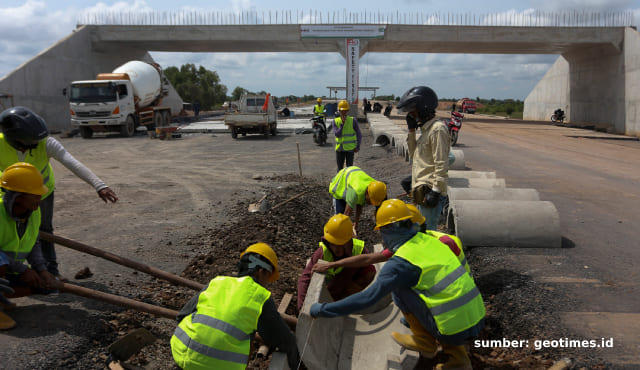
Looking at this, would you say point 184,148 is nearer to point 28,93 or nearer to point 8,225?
point 28,93

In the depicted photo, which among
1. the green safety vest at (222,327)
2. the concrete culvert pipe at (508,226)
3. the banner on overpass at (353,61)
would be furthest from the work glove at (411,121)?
the banner on overpass at (353,61)

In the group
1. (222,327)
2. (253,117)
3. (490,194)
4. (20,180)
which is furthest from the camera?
(253,117)

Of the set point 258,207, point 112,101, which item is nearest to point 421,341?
point 258,207

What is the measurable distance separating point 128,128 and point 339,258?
20854 millimetres

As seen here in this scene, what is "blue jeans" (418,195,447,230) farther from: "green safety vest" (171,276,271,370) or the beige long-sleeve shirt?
"green safety vest" (171,276,271,370)

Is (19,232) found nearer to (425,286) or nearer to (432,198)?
(425,286)

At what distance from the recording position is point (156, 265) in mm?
5641

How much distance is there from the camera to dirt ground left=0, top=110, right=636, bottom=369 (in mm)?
3547

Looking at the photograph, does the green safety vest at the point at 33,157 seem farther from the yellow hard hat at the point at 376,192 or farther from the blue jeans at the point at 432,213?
the blue jeans at the point at 432,213

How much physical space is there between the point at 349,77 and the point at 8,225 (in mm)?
27599

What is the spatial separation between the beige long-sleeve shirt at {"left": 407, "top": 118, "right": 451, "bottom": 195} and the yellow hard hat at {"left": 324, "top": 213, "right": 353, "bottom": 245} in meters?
0.99

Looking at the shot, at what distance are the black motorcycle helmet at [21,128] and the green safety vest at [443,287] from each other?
332cm

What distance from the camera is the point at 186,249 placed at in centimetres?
627

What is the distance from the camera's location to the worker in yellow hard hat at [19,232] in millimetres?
3295
